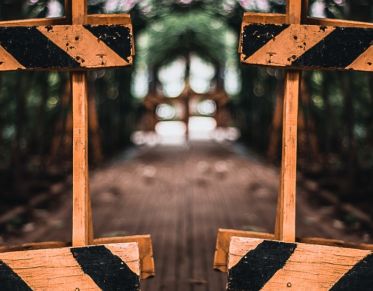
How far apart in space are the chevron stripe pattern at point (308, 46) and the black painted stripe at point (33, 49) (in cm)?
87

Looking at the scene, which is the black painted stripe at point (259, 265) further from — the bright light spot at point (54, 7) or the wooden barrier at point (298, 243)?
the bright light spot at point (54, 7)

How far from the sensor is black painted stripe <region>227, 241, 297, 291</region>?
305 centimetres

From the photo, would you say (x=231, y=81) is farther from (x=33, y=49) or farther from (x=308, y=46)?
(x=33, y=49)

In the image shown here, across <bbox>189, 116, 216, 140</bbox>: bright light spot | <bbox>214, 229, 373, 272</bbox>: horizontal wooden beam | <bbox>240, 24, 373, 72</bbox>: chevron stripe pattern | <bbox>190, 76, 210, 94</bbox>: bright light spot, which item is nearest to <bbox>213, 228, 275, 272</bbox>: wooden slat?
<bbox>214, 229, 373, 272</bbox>: horizontal wooden beam

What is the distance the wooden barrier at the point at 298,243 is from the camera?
3020mm

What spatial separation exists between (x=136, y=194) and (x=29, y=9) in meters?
3.30

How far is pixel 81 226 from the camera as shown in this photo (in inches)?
122

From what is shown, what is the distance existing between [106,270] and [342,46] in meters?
1.58

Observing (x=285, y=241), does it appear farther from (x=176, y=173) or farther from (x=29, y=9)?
(x=176, y=173)

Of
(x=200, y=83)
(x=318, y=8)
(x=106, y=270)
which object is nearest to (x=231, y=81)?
(x=200, y=83)

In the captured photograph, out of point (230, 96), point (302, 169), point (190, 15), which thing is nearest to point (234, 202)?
point (302, 169)

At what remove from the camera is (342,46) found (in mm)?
3018

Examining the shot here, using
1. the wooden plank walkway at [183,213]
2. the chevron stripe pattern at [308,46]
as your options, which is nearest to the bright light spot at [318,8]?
the wooden plank walkway at [183,213]

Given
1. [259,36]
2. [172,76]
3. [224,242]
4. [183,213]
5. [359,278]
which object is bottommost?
[183,213]
